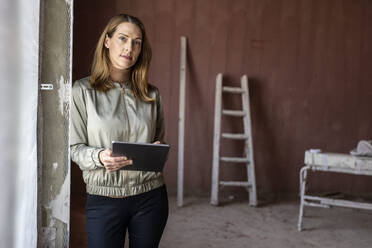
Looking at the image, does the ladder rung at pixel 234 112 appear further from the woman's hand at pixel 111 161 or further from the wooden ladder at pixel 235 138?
the woman's hand at pixel 111 161

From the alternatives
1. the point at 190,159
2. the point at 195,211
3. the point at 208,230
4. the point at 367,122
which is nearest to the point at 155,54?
the point at 190,159

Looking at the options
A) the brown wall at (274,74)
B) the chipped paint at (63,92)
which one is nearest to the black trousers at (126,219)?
the chipped paint at (63,92)

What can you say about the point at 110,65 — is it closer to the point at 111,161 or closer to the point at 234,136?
the point at 111,161

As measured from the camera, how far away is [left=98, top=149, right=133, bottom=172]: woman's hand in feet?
4.25

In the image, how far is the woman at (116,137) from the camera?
1.39 meters

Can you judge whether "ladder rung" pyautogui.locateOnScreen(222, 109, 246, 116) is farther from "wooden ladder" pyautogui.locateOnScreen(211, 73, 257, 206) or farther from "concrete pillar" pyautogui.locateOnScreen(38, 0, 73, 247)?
"concrete pillar" pyautogui.locateOnScreen(38, 0, 73, 247)

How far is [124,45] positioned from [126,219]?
69 cm

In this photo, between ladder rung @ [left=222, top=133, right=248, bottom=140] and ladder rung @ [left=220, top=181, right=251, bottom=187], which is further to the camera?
ladder rung @ [left=222, top=133, right=248, bottom=140]

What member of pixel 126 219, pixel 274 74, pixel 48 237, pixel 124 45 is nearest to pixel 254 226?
pixel 274 74

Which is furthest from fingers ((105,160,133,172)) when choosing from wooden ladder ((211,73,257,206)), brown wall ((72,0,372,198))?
brown wall ((72,0,372,198))

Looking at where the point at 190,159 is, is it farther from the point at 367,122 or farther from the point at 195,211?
the point at 367,122

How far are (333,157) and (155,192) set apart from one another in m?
2.40

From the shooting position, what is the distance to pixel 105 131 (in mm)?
1397

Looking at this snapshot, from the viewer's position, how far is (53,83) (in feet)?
4.51
